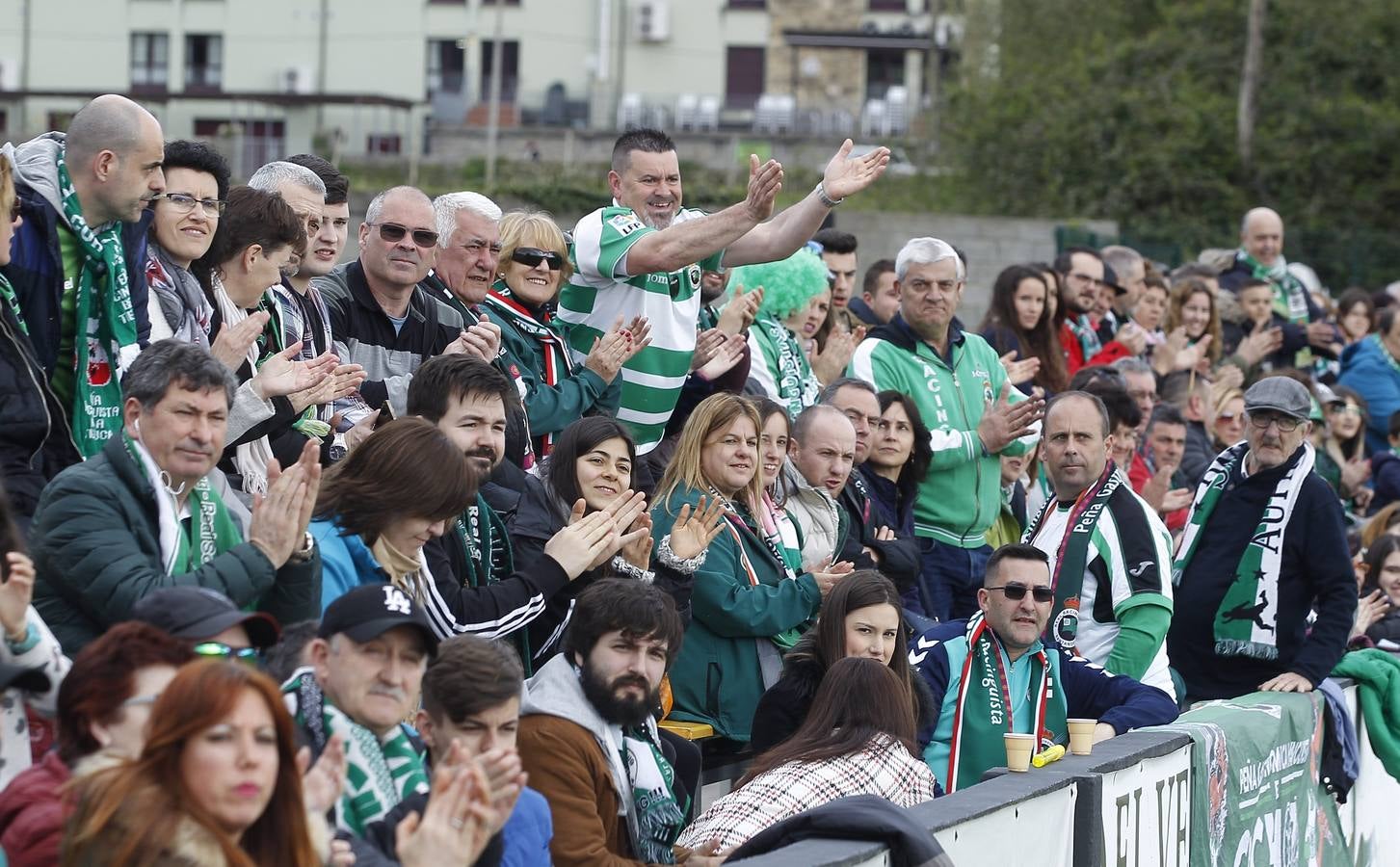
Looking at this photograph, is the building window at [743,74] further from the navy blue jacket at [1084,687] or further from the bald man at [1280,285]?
the navy blue jacket at [1084,687]

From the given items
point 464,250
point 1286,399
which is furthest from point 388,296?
point 1286,399

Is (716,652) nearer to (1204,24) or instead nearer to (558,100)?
(1204,24)

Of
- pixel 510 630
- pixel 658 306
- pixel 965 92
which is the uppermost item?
pixel 965 92

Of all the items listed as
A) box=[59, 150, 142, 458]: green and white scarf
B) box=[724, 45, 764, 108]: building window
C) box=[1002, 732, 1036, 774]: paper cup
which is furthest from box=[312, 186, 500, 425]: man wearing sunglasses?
box=[724, 45, 764, 108]: building window

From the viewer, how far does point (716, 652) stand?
22.8 feet

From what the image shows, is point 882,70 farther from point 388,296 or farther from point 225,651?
point 225,651

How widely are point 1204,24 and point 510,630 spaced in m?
29.0

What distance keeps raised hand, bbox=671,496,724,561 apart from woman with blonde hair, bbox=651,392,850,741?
1 centimetres

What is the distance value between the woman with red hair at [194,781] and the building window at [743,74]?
5550 cm

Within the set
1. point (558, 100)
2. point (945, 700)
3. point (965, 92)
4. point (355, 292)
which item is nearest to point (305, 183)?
point (355, 292)

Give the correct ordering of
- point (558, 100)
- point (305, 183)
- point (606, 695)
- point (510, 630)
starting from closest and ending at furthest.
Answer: point (606, 695) < point (510, 630) < point (305, 183) < point (558, 100)

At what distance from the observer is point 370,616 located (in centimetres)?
438

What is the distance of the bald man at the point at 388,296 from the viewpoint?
22.0ft

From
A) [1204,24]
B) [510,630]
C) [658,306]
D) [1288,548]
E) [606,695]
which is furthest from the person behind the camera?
[1204,24]
